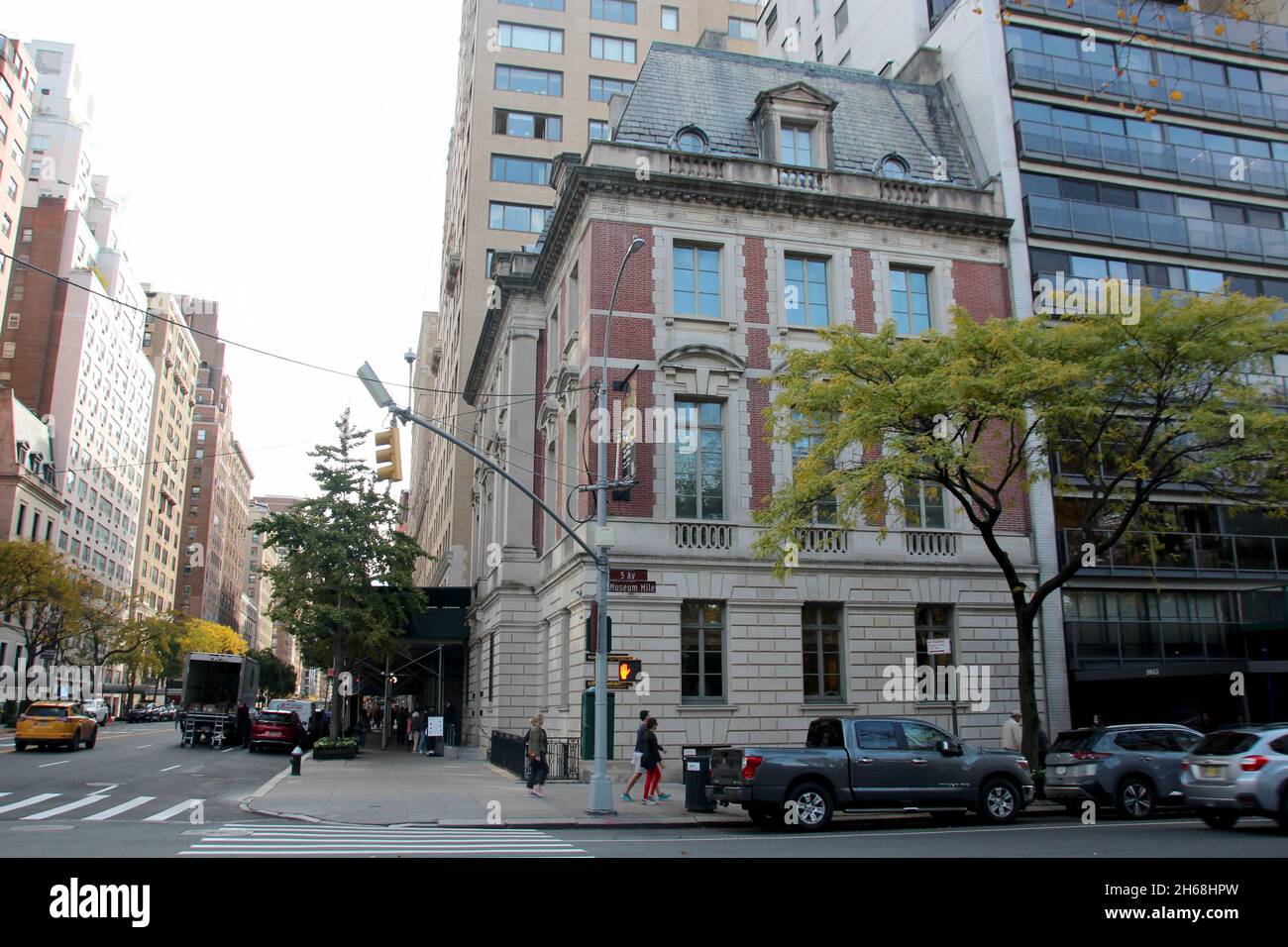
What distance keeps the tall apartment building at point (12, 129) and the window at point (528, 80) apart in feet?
135

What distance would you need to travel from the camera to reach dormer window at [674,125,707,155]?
95.6ft

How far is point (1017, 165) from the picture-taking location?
103ft

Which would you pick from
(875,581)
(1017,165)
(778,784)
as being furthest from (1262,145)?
(778,784)

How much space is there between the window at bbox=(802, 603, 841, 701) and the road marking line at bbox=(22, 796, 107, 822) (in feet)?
54.5

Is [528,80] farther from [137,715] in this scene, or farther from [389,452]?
[137,715]

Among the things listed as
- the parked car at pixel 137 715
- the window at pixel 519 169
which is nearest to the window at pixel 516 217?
the window at pixel 519 169

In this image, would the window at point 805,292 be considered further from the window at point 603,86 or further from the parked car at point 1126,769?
the window at point 603,86

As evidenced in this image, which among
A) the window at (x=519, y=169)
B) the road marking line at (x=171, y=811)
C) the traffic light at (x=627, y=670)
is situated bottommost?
the road marking line at (x=171, y=811)

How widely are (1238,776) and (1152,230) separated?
2299 cm

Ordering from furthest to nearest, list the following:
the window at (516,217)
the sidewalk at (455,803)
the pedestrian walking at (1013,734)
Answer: the window at (516,217)
the pedestrian walking at (1013,734)
the sidewalk at (455,803)

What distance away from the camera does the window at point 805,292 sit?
28422 millimetres

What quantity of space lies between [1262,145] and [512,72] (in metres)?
38.0

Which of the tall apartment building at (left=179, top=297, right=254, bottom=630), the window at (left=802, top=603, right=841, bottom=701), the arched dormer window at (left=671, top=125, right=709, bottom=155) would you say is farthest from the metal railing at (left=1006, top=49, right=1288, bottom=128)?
the tall apartment building at (left=179, top=297, right=254, bottom=630)

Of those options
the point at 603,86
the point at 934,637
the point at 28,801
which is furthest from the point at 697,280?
the point at 603,86
